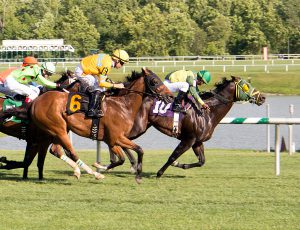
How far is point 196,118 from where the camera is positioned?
12445 millimetres

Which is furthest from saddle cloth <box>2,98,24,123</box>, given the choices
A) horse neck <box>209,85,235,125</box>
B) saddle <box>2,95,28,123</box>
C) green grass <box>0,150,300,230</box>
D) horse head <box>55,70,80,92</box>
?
horse neck <box>209,85,235,125</box>

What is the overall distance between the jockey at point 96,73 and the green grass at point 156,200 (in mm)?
1216

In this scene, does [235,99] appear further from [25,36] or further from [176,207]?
[25,36]

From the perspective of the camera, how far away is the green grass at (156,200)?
322 inches

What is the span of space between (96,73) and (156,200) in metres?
2.67

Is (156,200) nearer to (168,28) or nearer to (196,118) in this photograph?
(196,118)

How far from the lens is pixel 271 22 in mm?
76500

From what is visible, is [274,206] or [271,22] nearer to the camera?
[274,206]

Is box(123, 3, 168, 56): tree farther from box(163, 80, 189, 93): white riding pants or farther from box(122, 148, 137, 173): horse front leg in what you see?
box(122, 148, 137, 173): horse front leg

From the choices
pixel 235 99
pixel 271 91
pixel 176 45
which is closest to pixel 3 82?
pixel 235 99

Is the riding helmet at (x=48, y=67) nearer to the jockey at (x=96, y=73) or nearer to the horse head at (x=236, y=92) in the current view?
the jockey at (x=96, y=73)

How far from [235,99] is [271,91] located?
3171 centimetres

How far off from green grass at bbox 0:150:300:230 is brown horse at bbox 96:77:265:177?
481 mm

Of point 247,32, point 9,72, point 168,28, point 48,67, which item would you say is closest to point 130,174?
point 48,67
